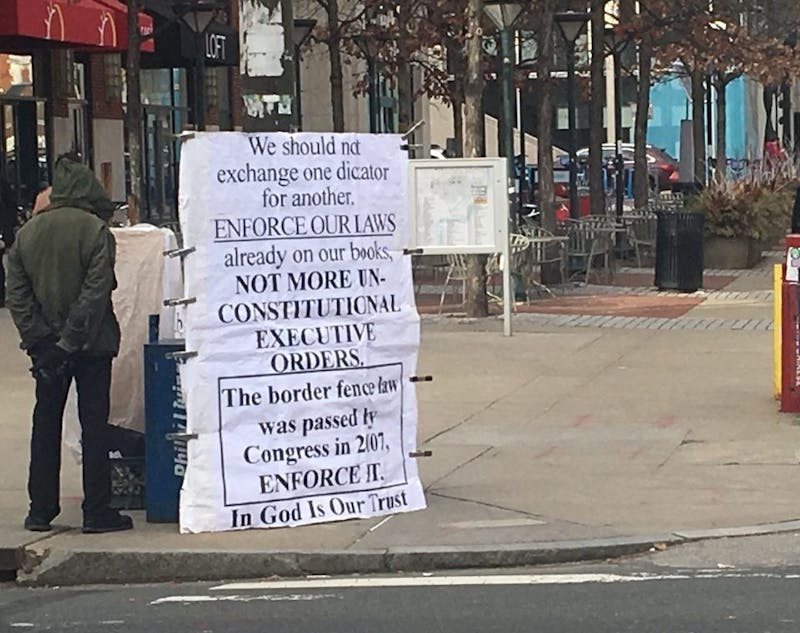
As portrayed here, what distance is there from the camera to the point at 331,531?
8.57 meters

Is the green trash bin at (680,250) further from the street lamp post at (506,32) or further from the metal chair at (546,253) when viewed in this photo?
the street lamp post at (506,32)

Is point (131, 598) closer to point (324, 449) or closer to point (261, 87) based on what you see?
point (324, 449)

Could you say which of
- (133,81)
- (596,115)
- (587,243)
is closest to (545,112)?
(587,243)

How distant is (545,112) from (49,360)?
16.3 meters

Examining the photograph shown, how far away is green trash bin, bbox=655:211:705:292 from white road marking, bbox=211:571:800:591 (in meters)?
13.6

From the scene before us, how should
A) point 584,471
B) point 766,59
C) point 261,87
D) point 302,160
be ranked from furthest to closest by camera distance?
point 766,59 < point 261,87 < point 584,471 < point 302,160

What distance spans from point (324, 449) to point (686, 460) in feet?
9.12

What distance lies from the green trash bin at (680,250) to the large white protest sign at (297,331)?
1245 cm

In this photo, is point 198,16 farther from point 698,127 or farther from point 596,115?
point 698,127

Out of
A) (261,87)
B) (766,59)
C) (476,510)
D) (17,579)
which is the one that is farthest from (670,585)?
(766,59)

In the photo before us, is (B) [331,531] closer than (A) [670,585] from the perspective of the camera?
No

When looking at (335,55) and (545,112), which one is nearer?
(545,112)

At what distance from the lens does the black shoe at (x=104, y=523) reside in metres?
8.52

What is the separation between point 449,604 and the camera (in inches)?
284
